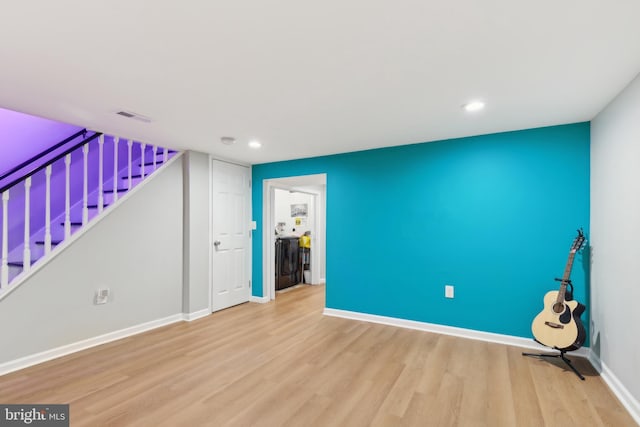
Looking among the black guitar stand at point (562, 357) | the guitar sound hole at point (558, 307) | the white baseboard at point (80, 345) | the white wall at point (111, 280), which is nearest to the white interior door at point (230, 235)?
the white wall at point (111, 280)

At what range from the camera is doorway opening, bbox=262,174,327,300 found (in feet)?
16.3

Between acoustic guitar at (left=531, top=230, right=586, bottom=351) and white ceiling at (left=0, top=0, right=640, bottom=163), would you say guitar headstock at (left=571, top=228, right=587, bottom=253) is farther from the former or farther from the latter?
white ceiling at (left=0, top=0, right=640, bottom=163)

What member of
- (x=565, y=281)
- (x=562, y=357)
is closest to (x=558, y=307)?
(x=565, y=281)

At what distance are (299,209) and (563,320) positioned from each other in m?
4.85

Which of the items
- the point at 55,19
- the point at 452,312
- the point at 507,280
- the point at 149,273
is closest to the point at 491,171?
the point at 507,280

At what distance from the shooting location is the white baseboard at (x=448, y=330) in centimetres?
310

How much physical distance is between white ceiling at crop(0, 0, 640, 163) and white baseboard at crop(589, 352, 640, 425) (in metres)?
2.07

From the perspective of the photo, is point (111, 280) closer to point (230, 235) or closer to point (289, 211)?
point (230, 235)

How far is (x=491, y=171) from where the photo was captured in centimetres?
336

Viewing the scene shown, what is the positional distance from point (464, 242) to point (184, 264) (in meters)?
3.42

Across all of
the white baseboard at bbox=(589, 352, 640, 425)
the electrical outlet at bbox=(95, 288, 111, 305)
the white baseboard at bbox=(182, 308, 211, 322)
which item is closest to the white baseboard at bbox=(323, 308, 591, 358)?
the white baseboard at bbox=(589, 352, 640, 425)

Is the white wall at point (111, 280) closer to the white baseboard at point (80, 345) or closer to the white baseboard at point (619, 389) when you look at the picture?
the white baseboard at point (80, 345)

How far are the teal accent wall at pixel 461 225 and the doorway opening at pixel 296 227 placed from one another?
1111 millimetres

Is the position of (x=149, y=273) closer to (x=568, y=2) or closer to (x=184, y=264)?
(x=184, y=264)
